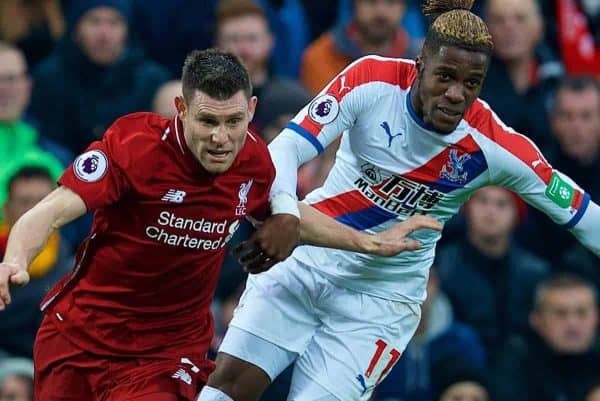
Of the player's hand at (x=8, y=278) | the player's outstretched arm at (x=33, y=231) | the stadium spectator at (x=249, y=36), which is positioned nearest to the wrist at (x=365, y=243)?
the player's outstretched arm at (x=33, y=231)

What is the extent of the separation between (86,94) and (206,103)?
4182 mm

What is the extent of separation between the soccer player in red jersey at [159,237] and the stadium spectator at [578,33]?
5311 mm

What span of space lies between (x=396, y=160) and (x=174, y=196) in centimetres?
108

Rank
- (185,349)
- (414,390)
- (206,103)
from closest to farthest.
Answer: (206,103) < (185,349) < (414,390)

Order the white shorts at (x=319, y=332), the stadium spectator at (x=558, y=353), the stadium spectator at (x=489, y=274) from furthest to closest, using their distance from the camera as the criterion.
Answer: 1. the stadium spectator at (x=489, y=274)
2. the stadium spectator at (x=558, y=353)
3. the white shorts at (x=319, y=332)

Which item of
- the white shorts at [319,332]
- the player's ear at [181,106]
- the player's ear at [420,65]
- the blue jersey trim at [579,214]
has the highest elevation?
the player's ear at [181,106]

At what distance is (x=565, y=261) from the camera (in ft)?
33.0

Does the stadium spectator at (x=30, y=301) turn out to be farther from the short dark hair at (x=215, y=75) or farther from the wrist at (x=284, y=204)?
the short dark hair at (x=215, y=75)

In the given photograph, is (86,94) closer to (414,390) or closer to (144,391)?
(414,390)

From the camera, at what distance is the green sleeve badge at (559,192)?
6.49m

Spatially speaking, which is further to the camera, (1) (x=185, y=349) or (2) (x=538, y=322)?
(2) (x=538, y=322)

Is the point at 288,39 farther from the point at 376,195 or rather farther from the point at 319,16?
the point at 376,195

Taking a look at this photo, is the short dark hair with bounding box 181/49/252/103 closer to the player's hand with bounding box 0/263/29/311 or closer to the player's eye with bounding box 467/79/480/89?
the player's eye with bounding box 467/79/480/89

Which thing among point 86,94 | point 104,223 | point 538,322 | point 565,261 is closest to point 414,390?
point 538,322
